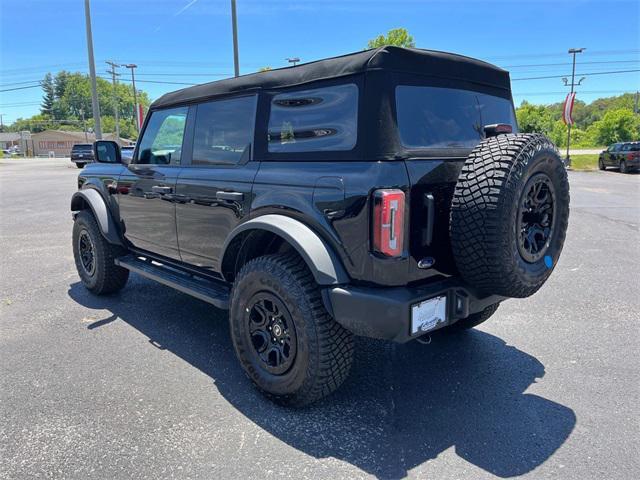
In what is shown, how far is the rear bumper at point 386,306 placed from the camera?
238 centimetres

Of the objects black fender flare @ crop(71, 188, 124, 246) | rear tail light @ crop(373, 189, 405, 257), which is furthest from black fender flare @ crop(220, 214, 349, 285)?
black fender flare @ crop(71, 188, 124, 246)

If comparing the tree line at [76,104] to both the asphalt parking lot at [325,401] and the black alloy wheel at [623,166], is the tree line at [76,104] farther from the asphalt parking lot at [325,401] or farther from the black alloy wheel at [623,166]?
the asphalt parking lot at [325,401]

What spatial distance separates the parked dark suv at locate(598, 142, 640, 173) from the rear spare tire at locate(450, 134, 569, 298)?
947 inches

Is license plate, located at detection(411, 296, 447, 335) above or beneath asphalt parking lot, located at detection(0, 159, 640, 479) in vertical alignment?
above

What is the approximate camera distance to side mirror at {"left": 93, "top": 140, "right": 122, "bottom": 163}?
4.57 m

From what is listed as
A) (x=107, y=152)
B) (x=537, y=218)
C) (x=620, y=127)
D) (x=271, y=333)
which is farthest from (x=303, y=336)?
(x=620, y=127)

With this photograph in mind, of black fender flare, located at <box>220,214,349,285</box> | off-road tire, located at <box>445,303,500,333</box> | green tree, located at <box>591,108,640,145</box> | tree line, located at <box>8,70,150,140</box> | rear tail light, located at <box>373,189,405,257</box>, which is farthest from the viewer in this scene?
tree line, located at <box>8,70,150,140</box>

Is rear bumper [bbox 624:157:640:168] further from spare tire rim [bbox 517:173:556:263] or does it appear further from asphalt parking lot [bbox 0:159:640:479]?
spare tire rim [bbox 517:173:556:263]

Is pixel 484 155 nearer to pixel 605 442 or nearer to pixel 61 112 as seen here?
pixel 605 442

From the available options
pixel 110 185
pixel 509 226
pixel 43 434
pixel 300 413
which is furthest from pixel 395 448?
pixel 110 185

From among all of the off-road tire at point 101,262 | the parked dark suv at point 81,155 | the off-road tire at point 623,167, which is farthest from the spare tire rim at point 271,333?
the parked dark suv at point 81,155

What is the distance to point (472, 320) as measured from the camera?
376cm

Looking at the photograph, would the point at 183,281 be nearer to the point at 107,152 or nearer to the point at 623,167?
the point at 107,152

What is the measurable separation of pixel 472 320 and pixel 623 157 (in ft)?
79.1
